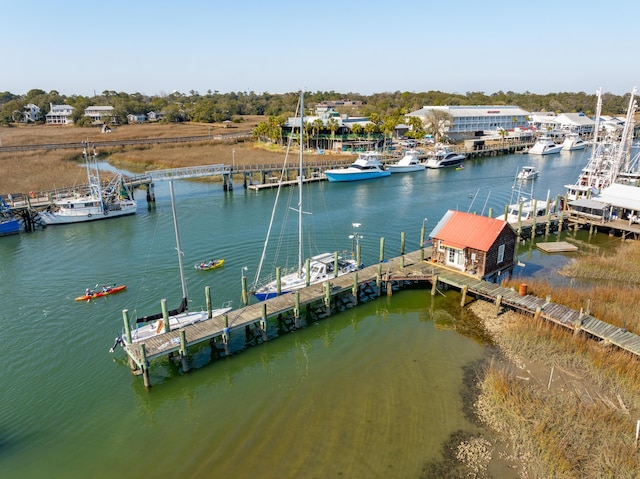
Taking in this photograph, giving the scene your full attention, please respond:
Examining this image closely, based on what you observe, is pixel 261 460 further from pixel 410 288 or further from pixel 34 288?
pixel 34 288

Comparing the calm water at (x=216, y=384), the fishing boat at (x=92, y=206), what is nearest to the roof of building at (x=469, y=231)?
the calm water at (x=216, y=384)

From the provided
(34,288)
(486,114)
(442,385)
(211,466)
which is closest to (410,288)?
(442,385)

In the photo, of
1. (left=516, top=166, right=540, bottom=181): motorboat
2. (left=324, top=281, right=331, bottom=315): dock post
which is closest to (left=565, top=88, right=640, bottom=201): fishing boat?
(left=516, top=166, right=540, bottom=181): motorboat

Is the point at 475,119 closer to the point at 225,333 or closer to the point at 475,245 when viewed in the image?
the point at 475,245

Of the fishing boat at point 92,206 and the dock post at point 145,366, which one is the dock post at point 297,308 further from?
the fishing boat at point 92,206

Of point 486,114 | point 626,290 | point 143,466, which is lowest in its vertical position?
point 143,466

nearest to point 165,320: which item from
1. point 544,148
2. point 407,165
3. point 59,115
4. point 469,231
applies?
point 469,231

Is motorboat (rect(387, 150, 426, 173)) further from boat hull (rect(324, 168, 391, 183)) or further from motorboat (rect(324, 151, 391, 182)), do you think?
boat hull (rect(324, 168, 391, 183))
